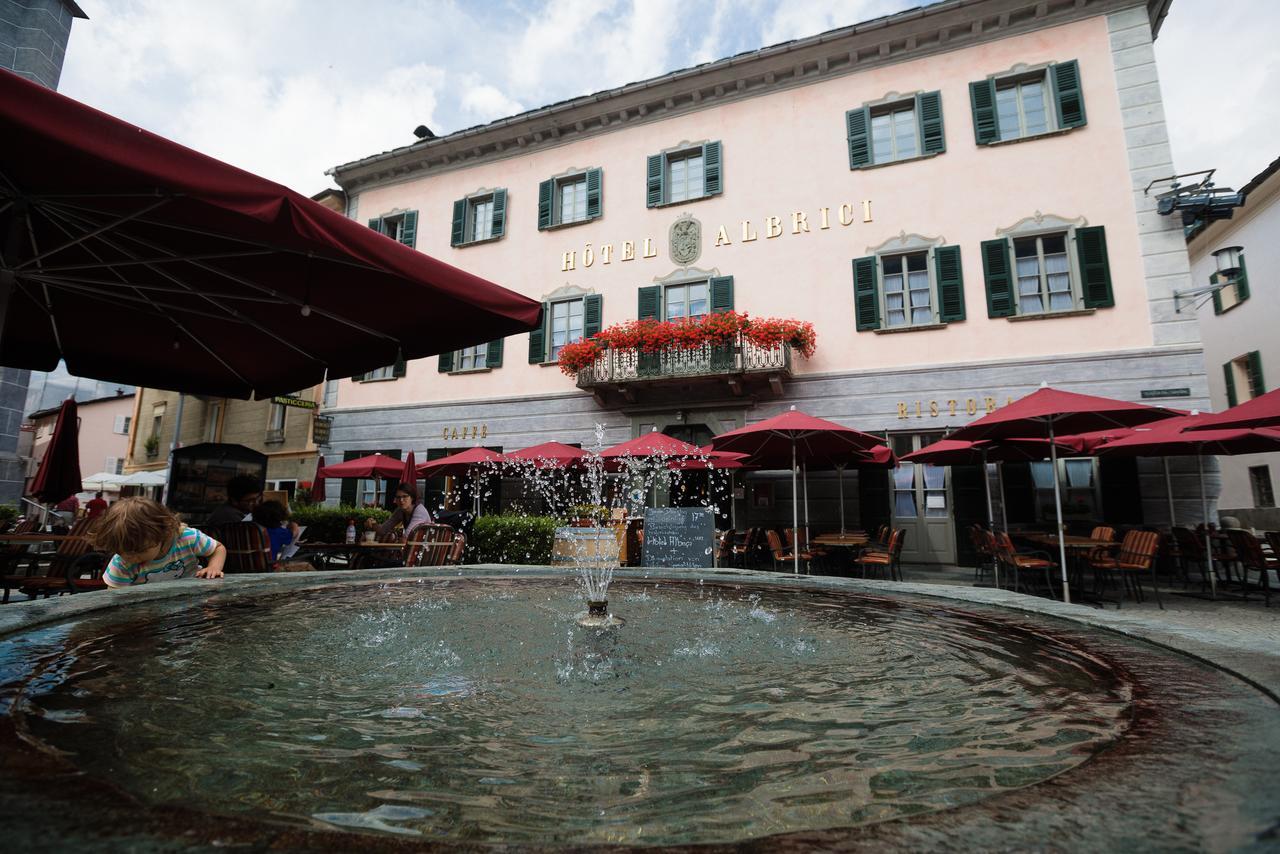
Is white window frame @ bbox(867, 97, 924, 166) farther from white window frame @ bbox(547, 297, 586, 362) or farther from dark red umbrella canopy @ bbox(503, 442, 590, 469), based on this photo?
dark red umbrella canopy @ bbox(503, 442, 590, 469)

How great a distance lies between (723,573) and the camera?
6070mm

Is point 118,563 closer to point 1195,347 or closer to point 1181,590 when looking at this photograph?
point 1181,590

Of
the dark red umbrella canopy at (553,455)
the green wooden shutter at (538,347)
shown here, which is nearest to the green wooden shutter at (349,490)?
the green wooden shutter at (538,347)

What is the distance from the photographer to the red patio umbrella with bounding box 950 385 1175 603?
6805 millimetres

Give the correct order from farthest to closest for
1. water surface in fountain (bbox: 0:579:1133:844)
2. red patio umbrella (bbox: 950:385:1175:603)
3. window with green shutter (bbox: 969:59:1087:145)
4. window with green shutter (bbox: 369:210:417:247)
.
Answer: window with green shutter (bbox: 369:210:417:247) < window with green shutter (bbox: 969:59:1087:145) < red patio umbrella (bbox: 950:385:1175:603) < water surface in fountain (bbox: 0:579:1133:844)

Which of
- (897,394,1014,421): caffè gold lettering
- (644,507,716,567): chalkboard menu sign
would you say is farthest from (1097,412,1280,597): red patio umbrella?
(644,507,716,567): chalkboard menu sign

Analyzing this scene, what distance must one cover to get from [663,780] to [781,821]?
351 millimetres

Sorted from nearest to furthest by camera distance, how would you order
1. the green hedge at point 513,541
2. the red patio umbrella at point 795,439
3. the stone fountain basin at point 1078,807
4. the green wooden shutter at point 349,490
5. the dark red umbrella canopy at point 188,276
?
1. the stone fountain basin at point 1078,807
2. the dark red umbrella canopy at point 188,276
3. the red patio umbrella at point 795,439
4. the green hedge at point 513,541
5. the green wooden shutter at point 349,490

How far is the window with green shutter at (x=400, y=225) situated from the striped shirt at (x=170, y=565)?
595 inches

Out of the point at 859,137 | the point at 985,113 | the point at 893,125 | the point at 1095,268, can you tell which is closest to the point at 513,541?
the point at 859,137

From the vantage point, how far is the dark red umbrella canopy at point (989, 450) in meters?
9.41

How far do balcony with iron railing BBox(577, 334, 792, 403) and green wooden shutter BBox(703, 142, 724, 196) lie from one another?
13.7ft

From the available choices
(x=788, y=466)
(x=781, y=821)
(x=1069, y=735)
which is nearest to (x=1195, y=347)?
(x=788, y=466)

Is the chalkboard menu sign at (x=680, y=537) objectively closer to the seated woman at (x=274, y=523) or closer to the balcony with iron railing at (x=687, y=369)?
the seated woman at (x=274, y=523)
